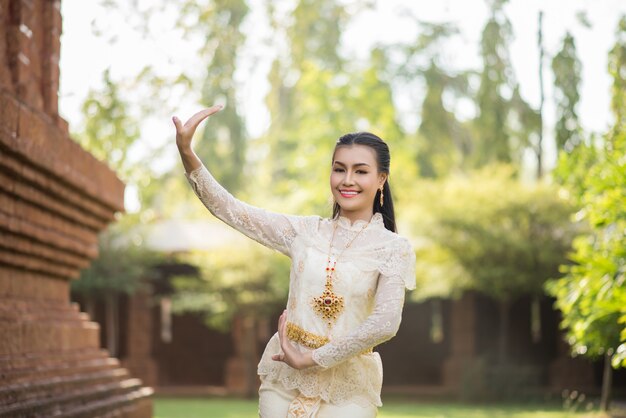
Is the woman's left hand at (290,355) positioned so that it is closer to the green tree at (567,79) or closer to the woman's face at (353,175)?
the woman's face at (353,175)

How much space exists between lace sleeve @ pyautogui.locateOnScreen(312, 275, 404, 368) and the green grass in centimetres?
1199

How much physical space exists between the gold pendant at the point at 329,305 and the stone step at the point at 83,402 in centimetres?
181

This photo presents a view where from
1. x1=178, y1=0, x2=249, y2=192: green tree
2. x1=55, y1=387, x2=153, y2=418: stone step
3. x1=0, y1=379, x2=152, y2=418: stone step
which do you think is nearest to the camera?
x1=0, y1=379, x2=152, y2=418: stone step

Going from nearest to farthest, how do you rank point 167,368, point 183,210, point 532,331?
point 532,331, point 167,368, point 183,210

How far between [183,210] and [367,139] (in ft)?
118

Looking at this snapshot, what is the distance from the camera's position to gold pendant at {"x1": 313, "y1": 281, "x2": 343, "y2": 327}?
3766 millimetres

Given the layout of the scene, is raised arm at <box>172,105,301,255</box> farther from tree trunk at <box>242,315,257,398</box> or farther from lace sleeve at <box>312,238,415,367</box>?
tree trunk at <box>242,315,257,398</box>

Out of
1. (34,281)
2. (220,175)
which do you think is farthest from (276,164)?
(34,281)

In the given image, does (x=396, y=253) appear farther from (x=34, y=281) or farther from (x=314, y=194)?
(x=314, y=194)

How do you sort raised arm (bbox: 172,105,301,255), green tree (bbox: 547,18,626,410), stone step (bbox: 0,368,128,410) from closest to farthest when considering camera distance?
raised arm (bbox: 172,105,301,255) → stone step (bbox: 0,368,128,410) → green tree (bbox: 547,18,626,410)

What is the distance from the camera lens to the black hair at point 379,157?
12.6 feet

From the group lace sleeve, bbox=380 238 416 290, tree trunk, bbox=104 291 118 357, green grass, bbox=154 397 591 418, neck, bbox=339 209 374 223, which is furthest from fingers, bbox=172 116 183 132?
tree trunk, bbox=104 291 118 357

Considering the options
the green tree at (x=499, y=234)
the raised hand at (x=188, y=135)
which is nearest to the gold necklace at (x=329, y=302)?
the raised hand at (x=188, y=135)

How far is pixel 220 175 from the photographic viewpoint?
3206 centimetres
